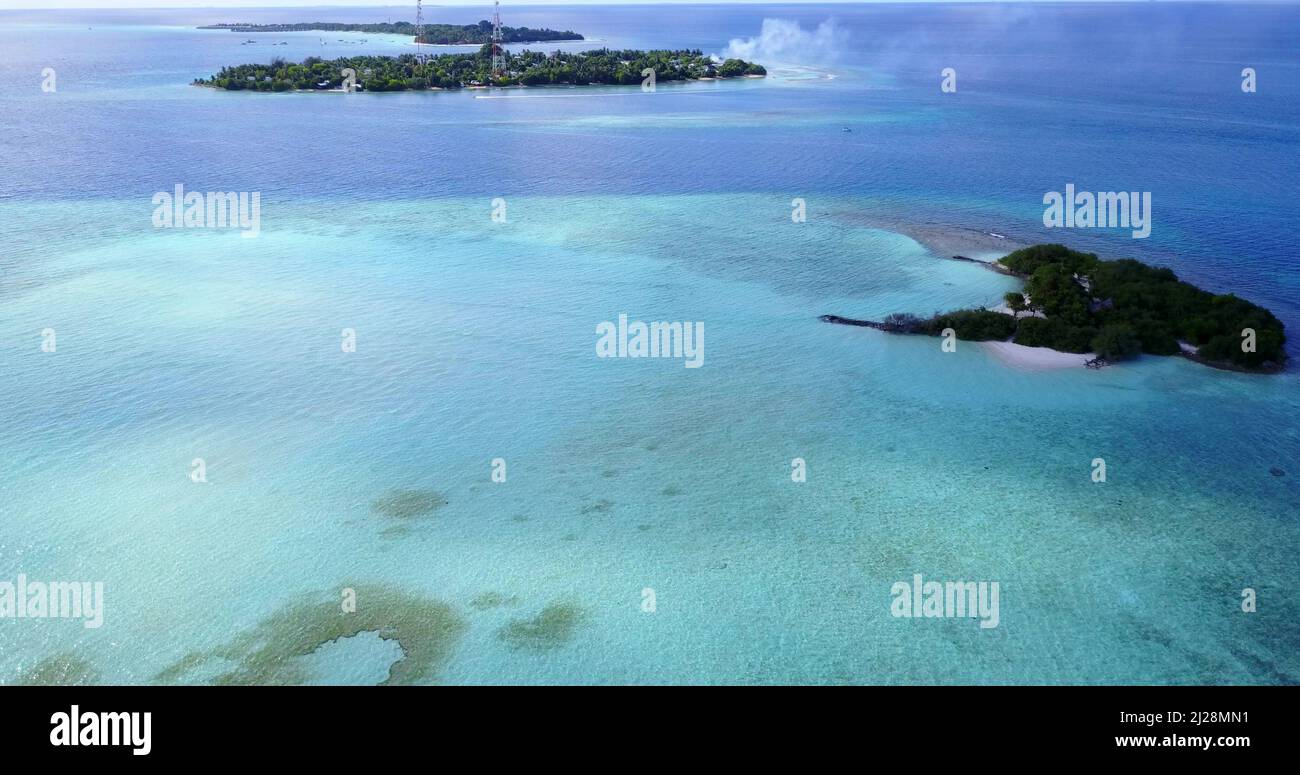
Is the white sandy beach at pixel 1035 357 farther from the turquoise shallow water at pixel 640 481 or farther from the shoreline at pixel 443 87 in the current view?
the shoreline at pixel 443 87

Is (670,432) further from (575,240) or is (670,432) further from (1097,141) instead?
(1097,141)

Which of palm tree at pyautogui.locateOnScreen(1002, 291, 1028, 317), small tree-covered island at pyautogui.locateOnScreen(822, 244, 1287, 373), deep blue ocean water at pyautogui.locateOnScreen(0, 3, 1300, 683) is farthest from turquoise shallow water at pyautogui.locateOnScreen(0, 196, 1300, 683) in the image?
palm tree at pyautogui.locateOnScreen(1002, 291, 1028, 317)

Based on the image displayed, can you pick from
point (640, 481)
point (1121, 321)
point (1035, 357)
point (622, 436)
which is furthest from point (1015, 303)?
point (640, 481)

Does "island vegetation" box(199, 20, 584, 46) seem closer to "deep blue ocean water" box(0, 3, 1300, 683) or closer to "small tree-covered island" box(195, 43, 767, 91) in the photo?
"small tree-covered island" box(195, 43, 767, 91)

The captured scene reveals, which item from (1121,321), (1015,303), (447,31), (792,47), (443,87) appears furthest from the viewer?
(792,47)

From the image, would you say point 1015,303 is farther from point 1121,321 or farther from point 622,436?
point 622,436

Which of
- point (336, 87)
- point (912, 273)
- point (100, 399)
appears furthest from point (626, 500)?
point (336, 87)
